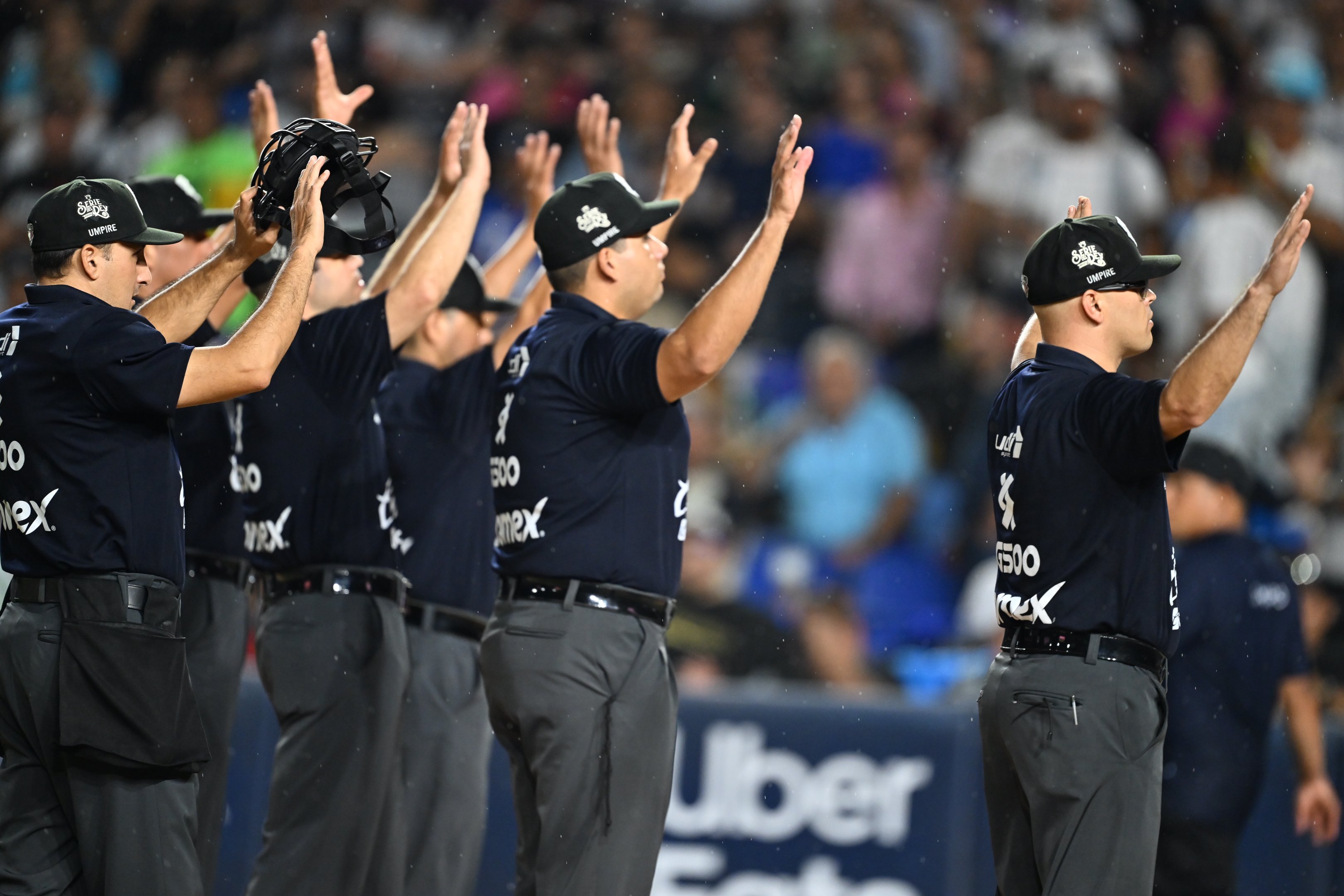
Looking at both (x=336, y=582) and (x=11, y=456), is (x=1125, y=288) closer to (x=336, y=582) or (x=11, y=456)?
(x=336, y=582)

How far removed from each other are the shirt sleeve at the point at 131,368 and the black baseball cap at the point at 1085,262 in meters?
2.41

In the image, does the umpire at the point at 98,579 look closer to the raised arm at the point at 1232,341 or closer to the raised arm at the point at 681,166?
the raised arm at the point at 681,166

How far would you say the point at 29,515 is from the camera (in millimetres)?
4457

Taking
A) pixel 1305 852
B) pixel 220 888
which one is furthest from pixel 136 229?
pixel 1305 852

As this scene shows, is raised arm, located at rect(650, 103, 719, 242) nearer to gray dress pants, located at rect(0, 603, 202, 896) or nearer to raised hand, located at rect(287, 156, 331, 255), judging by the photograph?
raised hand, located at rect(287, 156, 331, 255)

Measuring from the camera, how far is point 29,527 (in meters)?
4.45

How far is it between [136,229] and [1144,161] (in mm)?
6977

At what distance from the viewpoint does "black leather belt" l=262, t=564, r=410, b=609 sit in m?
5.79

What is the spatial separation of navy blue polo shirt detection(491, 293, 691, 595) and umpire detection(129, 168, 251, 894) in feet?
4.45

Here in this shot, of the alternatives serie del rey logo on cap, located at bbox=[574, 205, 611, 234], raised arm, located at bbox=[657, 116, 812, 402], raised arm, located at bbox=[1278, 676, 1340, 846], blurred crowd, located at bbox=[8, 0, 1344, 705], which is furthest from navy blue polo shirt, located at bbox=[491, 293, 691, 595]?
blurred crowd, located at bbox=[8, 0, 1344, 705]

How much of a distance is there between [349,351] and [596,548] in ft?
4.33

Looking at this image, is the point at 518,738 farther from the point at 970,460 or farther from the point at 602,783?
the point at 970,460

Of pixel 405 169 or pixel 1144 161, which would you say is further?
pixel 405 169

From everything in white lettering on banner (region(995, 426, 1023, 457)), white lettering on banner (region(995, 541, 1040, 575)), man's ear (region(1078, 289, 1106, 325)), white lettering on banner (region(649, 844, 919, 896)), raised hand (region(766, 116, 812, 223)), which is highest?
raised hand (region(766, 116, 812, 223))
